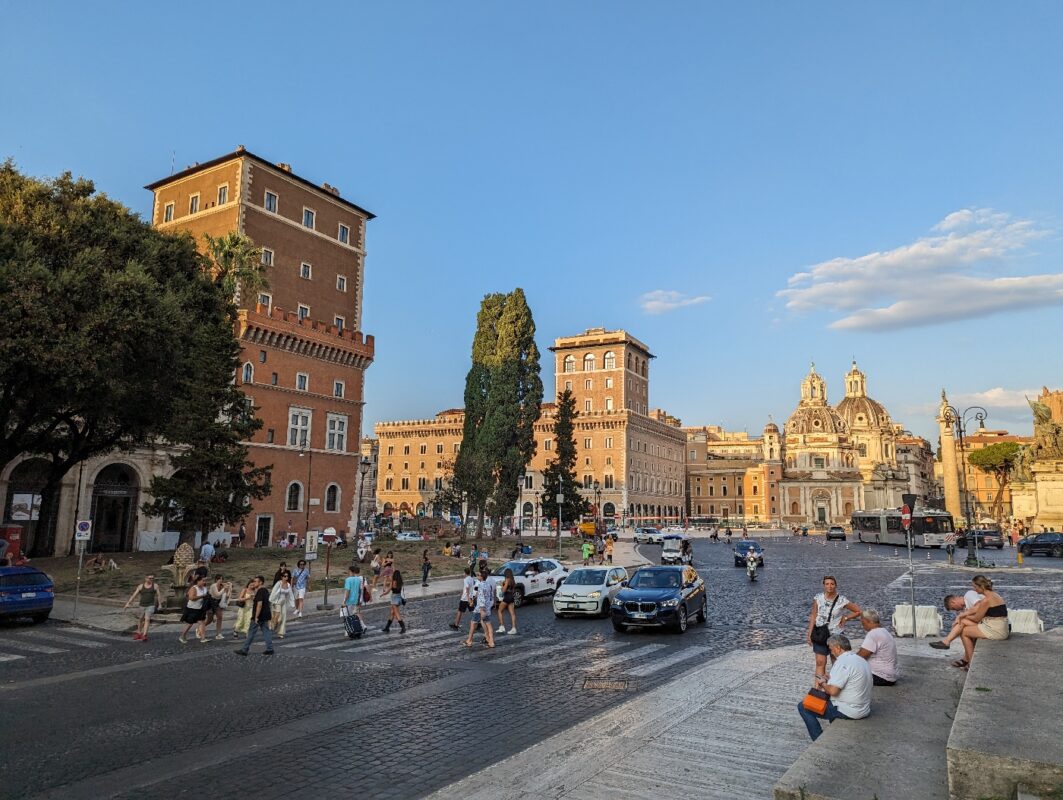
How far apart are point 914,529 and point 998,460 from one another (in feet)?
201

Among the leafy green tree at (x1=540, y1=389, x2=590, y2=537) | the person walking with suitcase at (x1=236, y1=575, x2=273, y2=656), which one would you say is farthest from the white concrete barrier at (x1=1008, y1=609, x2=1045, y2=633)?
the leafy green tree at (x1=540, y1=389, x2=590, y2=537)

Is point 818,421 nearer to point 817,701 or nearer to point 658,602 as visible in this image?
point 658,602

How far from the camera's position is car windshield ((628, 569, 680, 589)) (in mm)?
17531

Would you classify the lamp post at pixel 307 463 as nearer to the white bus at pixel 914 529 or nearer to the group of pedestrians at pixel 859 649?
the group of pedestrians at pixel 859 649

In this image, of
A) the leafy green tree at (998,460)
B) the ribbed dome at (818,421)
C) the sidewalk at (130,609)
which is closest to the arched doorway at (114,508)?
the sidewalk at (130,609)

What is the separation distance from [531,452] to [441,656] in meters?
41.3

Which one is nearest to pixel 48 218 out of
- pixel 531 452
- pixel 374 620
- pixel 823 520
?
pixel 374 620

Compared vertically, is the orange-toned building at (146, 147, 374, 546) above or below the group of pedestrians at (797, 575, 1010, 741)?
above

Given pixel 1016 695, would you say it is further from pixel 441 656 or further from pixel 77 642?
pixel 77 642

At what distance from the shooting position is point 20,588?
59.1ft

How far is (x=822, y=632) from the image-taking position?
34.0 ft

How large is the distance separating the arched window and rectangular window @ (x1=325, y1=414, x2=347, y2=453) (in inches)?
139

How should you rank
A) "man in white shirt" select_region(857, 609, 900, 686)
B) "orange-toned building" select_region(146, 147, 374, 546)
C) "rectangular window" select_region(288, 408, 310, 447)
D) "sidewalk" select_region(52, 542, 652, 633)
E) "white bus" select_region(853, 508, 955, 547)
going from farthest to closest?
1. "white bus" select_region(853, 508, 955, 547)
2. "rectangular window" select_region(288, 408, 310, 447)
3. "orange-toned building" select_region(146, 147, 374, 546)
4. "sidewalk" select_region(52, 542, 652, 633)
5. "man in white shirt" select_region(857, 609, 900, 686)

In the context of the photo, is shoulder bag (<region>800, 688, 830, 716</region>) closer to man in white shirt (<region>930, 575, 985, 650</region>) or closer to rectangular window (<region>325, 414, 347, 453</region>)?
man in white shirt (<region>930, 575, 985, 650</region>)
